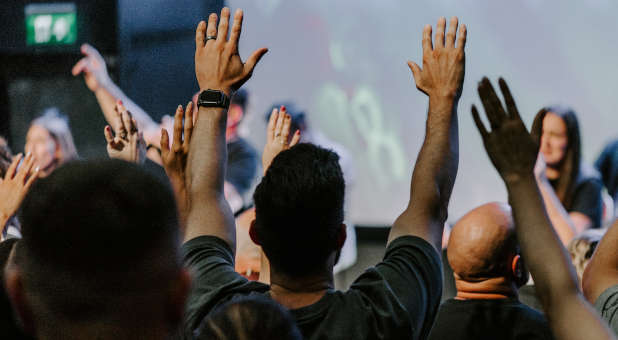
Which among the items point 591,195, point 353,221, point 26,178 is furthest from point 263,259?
point 353,221

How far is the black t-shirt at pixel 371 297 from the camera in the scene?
1.37 m

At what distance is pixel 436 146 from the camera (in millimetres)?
1633

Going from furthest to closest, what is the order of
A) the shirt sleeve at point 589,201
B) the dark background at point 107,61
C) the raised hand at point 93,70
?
the dark background at point 107,61, the shirt sleeve at point 589,201, the raised hand at point 93,70

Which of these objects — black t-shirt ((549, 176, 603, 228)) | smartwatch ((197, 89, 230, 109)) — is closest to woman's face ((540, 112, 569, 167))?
black t-shirt ((549, 176, 603, 228))

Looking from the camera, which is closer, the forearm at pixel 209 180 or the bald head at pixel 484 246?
the forearm at pixel 209 180

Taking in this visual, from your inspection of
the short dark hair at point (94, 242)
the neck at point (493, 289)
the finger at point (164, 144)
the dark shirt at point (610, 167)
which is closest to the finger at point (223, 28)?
the finger at point (164, 144)

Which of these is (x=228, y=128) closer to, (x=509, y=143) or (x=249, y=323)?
(x=509, y=143)

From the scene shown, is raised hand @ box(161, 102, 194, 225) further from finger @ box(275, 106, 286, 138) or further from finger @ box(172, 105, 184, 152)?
finger @ box(275, 106, 286, 138)

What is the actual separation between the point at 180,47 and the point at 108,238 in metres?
4.82

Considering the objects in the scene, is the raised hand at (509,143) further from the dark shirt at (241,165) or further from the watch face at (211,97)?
the dark shirt at (241,165)

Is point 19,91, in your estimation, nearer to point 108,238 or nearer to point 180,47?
point 180,47

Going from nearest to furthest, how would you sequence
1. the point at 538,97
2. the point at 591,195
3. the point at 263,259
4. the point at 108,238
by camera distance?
the point at 108,238 < the point at 263,259 < the point at 591,195 < the point at 538,97

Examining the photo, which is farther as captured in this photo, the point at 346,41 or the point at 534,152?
the point at 346,41

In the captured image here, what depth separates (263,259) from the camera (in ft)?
6.21
